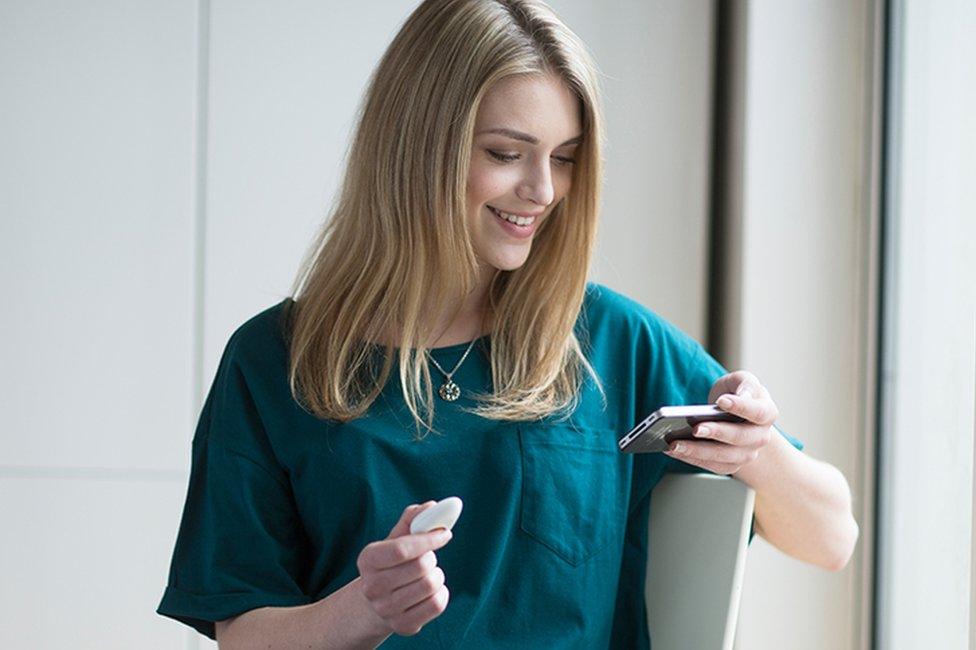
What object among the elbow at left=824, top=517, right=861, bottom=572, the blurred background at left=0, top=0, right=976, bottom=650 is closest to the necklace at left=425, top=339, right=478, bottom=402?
the elbow at left=824, top=517, right=861, bottom=572

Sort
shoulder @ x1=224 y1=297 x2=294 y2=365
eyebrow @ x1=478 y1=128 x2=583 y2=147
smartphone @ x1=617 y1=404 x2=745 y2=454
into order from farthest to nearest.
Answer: shoulder @ x1=224 y1=297 x2=294 y2=365 < eyebrow @ x1=478 y1=128 x2=583 y2=147 < smartphone @ x1=617 y1=404 x2=745 y2=454

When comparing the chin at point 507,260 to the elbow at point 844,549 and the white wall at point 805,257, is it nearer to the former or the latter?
the elbow at point 844,549

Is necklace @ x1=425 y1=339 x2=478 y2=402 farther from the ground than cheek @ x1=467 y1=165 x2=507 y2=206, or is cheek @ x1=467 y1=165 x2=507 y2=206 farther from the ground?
cheek @ x1=467 y1=165 x2=507 y2=206

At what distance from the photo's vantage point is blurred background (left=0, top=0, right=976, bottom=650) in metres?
2.34

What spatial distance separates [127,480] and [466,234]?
1069 mm

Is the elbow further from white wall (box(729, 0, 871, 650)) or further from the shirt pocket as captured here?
white wall (box(729, 0, 871, 650))

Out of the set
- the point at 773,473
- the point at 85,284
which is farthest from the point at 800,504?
the point at 85,284

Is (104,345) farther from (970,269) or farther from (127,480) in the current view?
(970,269)

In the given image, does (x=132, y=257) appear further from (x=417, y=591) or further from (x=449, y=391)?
(x=417, y=591)

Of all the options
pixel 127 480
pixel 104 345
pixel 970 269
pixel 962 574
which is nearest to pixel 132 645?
pixel 127 480

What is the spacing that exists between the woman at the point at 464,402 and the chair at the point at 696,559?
26 millimetres

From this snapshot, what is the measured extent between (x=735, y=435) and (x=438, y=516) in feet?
1.23

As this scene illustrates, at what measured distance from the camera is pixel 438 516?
127 centimetres

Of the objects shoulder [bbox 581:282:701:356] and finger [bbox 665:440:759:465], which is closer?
finger [bbox 665:440:759:465]
